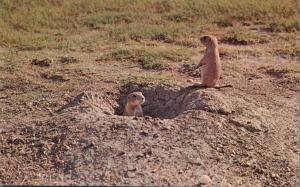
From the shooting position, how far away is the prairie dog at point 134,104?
239 inches

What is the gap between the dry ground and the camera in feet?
16.7

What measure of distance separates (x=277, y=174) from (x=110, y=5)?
5.29 m

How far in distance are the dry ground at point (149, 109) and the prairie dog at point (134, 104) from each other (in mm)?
183

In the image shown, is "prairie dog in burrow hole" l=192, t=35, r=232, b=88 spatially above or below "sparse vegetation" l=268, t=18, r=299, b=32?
below

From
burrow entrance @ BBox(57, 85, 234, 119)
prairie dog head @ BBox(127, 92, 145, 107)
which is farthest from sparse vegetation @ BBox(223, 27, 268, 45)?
prairie dog head @ BBox(127, 92, 145, 107)

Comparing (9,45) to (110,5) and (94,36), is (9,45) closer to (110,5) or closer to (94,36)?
(94,36)

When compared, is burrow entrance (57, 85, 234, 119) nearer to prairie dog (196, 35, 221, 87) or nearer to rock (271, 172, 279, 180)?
prairie dog (196, 35, 221, 87)

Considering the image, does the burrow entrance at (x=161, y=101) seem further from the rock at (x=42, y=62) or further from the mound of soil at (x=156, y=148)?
the rock at (x=42, y=62)

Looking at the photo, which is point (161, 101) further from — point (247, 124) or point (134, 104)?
point (247, 124)

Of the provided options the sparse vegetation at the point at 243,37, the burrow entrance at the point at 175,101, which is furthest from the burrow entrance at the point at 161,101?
the sparse vegetation at the point at 243,37

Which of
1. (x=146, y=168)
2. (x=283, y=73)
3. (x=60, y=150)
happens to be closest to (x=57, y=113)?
(x=60, y=150)

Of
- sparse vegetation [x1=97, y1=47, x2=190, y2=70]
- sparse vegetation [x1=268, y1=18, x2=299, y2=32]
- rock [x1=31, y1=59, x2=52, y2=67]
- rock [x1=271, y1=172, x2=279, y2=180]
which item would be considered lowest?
rock [x1=271, y1=172, x2=279, y2=180]

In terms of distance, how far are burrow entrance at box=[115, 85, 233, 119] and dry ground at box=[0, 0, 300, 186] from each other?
12 millimetres

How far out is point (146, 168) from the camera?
495cm
